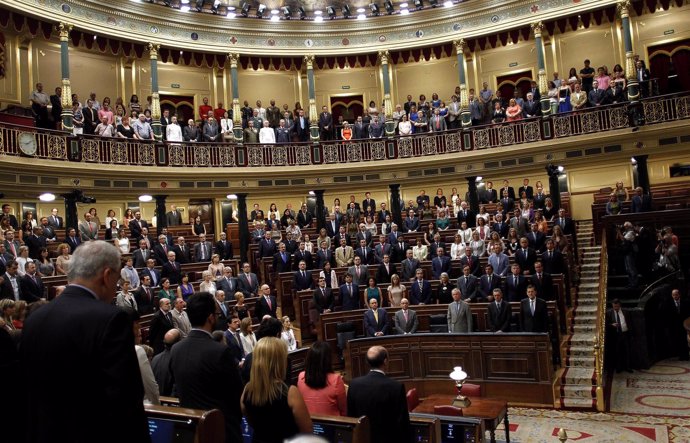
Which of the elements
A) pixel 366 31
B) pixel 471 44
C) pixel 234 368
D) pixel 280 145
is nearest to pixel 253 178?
pixel 280 145

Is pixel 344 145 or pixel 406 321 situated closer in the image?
pixel 406 321

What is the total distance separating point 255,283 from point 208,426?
857cm

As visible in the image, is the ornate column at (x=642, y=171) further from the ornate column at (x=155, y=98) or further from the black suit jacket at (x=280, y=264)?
the ornate column at (x=155, y=98)

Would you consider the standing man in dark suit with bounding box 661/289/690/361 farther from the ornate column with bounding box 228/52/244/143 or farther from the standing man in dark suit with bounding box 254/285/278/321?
the ornate column with bounding box 228/52/244/143

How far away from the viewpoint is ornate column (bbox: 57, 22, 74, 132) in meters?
14.1

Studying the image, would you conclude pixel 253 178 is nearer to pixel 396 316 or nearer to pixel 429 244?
pixel 429 244

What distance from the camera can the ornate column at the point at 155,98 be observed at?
16031mm

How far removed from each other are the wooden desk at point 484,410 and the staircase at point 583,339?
223cm

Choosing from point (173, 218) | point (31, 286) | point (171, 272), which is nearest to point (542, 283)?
point (171, 272)

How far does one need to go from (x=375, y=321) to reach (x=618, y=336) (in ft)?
13.1

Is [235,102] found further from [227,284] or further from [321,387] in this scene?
[321,387]

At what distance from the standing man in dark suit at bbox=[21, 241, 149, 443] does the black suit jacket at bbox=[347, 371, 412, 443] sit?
182 centimetres

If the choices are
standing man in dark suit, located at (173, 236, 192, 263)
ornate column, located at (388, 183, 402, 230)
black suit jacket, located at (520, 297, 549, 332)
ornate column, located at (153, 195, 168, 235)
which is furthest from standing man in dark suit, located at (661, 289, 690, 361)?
ornate column, located at (153, 195, 168, 235)

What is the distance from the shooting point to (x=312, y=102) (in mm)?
18609
